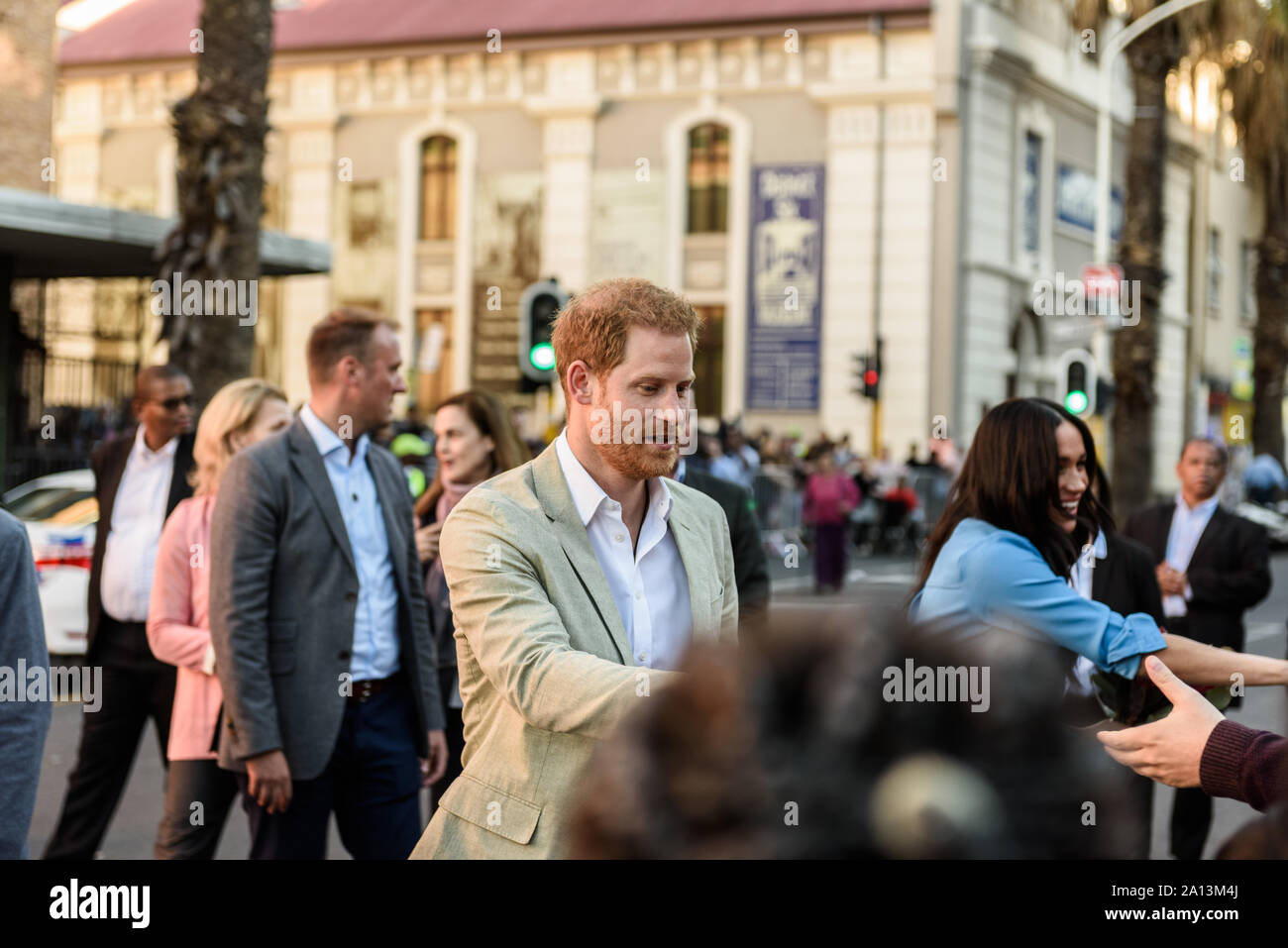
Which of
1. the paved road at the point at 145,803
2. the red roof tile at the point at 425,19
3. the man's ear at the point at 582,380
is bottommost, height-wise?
the paved road at the point at 145,803

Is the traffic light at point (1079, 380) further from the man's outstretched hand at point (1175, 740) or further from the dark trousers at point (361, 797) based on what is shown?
the man's outstretched hand at point (1175, 740)

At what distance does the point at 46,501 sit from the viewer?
464 inches

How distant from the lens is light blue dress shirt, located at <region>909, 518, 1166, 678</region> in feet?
11.8

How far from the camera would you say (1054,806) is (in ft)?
2.77

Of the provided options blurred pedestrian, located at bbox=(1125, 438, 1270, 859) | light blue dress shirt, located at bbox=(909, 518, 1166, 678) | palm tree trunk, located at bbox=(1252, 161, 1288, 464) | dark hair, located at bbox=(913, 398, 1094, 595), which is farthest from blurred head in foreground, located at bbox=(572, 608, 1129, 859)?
palm tree trunk, located at bbox=(1252, 161, 1288, 464)

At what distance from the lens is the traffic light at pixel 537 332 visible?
11500 mm

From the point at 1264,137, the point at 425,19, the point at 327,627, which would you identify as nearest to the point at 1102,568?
the point at 327,627

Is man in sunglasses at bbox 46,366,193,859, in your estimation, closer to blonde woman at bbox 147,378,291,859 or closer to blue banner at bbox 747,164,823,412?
blonde woman at bbox 147,378,291,859

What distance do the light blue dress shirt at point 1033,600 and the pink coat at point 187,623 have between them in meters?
2.37

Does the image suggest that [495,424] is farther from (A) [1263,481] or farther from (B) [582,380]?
(A) [1263,481]

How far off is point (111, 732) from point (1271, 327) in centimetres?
3258

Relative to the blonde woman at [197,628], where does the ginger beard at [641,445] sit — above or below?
above

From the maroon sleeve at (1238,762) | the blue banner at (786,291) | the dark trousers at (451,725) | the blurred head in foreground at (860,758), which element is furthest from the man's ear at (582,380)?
the blue banner at (786,291)
